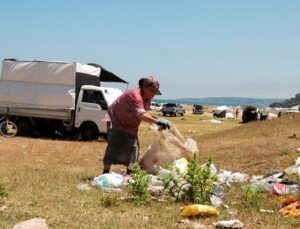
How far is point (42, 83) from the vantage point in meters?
19.8

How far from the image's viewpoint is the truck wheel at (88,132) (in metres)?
19.1

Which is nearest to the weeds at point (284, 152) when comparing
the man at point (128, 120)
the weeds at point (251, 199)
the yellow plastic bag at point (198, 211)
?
the man at point (128, 120)

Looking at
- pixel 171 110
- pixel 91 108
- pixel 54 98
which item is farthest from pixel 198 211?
pixel 171 110

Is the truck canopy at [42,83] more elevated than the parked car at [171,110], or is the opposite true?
the truck canopy at [42,83]

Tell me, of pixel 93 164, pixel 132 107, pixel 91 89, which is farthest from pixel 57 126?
pixel 132 107

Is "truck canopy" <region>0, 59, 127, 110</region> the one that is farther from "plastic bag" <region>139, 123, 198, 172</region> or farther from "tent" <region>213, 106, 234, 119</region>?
"tent" <region>213, 106, 234, 119</region>

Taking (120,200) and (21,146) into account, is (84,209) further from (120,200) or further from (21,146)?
(21,146)

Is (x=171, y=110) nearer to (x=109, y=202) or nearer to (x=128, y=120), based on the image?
(x=128, y=120)

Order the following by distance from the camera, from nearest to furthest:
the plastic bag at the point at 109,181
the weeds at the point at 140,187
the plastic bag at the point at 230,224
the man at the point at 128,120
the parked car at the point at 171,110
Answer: the plastic bag at the point at 230,224 < the weeds at the point at 140,187 < the plastic bag at the point at 109,181 < the man at the point at 128,120 < the parked car at the point at 171,110

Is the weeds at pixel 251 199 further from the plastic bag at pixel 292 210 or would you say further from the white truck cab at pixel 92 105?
the white truck cab at pixel 92 105

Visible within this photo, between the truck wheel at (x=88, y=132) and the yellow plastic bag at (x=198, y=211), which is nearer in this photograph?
the yellow plastic bag at (x=198, y=211)

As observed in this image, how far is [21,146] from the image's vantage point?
15836 mm

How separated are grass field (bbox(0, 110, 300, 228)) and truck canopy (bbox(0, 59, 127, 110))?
332cm

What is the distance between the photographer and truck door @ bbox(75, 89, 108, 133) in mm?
18906
